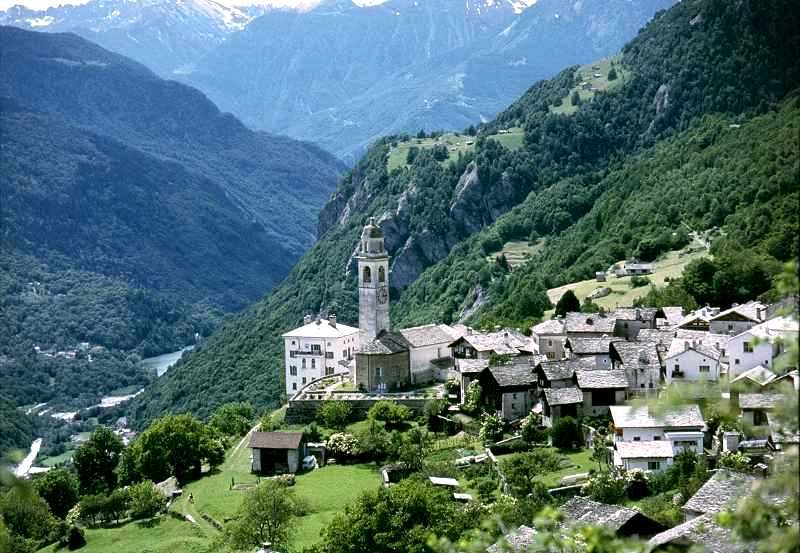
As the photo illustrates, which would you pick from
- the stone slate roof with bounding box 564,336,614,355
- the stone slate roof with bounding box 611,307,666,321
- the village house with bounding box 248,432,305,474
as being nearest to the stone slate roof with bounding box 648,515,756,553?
the stone slate roof with bounding box 564,336,614,355

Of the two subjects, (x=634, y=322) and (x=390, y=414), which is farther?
(x=634, y=322)

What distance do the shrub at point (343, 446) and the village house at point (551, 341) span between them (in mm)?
14882

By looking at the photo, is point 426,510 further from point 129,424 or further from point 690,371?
point 129,424

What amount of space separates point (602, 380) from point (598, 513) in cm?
2049

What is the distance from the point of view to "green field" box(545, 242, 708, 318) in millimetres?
107500

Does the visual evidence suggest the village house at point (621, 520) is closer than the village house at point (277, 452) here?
Yes

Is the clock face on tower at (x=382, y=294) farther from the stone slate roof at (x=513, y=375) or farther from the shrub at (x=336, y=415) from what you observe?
the stone slate roof at (x=513, y=375)

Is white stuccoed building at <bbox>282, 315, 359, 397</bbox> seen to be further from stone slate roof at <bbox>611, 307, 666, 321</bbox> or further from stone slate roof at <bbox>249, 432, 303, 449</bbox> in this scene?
stone slate roof at <bbox>249, 432, 303, 449</bbox>

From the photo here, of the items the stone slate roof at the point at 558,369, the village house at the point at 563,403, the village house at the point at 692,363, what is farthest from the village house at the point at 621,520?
the stone slate roof at the point at 558,369

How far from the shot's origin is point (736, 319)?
7400cm

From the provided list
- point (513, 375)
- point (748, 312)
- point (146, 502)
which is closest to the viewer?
point (513, 375)

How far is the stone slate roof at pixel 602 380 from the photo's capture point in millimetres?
65562

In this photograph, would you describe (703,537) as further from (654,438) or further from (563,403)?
(563,403)

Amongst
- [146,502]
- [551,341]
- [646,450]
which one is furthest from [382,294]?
[646,450]
